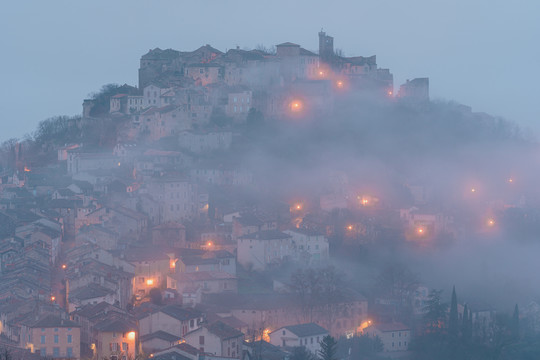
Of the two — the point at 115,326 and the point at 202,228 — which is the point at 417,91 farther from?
the point at 115,326

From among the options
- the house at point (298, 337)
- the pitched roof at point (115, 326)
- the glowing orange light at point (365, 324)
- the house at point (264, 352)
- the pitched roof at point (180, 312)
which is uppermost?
the pitched roof at point (180, 312)

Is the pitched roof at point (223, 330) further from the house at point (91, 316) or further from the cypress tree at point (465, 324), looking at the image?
the cypress tree at point (465, 324)

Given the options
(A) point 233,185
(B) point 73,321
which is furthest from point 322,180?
(B) point 73,321

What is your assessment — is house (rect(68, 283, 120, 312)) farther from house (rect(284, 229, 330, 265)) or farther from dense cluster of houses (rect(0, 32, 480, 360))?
house (rect(284, 229, 330, 265))

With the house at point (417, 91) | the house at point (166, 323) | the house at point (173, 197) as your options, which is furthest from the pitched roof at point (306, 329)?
the house at point (417, 91)

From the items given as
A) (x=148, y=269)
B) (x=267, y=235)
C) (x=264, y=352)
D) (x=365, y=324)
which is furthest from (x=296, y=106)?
(x=264, y=352)

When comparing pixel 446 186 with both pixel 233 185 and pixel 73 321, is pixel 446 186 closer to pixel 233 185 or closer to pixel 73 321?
pixel 233 185
